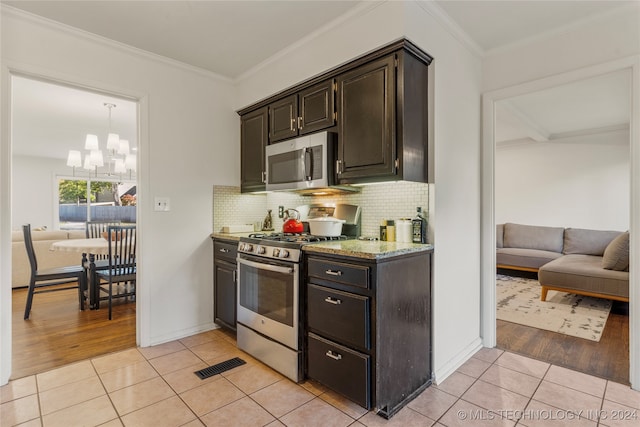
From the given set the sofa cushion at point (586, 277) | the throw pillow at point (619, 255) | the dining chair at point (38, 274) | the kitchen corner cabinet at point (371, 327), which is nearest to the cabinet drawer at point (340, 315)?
the kitchen corner cabinet at point (371, 327)

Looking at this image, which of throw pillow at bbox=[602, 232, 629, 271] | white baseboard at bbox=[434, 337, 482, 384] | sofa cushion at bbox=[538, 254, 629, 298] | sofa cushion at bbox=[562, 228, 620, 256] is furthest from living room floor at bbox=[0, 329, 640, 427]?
sofa cushion at bbox=[562, 228, 620, 256]

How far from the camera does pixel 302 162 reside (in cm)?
259

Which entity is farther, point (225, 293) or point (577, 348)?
point (225, 293)

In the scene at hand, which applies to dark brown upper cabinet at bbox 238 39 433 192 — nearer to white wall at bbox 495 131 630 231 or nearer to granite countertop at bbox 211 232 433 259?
granite countertop at bbox 211 232 433 259

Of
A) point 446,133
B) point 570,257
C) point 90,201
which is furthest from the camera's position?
point 90,201

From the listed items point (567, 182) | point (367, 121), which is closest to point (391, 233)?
point (367, 121)

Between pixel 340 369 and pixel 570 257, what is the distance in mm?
4434

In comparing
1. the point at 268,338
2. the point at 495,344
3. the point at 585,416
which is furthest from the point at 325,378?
the point at 495,344

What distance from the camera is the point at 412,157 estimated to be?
2088 millimetres

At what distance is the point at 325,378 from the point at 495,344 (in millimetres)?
1662

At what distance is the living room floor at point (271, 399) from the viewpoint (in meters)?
1.80

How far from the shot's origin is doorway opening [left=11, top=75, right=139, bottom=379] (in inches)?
110

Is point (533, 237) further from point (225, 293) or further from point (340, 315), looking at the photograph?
point (225, 293)

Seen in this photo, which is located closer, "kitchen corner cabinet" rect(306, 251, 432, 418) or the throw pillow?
"kitchen corner cabinet" rect(306, 251, 432, 418)
